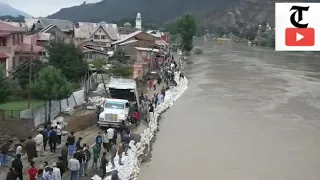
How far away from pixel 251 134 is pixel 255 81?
23.8 meters

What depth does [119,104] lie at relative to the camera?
71.3 feet

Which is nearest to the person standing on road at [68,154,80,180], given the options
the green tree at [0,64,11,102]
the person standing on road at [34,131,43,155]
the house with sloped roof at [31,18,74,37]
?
the person standing on road at [34,131,43,155]

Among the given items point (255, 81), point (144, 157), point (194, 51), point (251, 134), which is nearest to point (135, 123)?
point (144, 157)

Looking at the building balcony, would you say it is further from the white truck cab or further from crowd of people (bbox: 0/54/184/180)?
crowd of people (bbox: 0/54/184/180)

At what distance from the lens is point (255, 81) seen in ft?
152

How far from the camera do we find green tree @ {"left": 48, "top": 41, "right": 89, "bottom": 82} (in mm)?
28859

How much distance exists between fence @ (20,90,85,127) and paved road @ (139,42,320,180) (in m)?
5.00

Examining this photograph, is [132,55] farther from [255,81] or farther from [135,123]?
[135,123]

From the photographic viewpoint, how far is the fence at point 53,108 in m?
19.7

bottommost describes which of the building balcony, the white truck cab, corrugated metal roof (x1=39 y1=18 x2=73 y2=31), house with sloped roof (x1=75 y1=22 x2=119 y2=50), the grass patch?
the white truck cab

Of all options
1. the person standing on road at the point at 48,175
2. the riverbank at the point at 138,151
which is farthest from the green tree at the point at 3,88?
the person standing on road at the point at 48,175

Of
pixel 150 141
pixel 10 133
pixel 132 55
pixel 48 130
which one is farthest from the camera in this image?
pixel 132 55

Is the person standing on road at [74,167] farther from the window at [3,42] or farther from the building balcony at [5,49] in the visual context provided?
the window at [3,42]

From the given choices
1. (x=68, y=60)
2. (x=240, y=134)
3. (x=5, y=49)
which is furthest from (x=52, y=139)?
(x=5, y=49)
